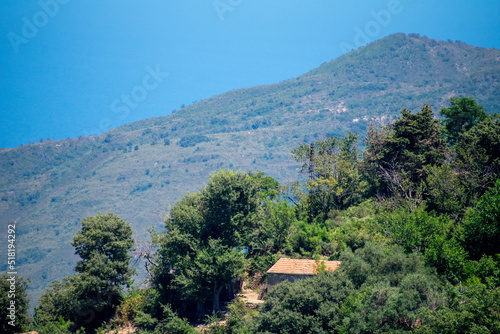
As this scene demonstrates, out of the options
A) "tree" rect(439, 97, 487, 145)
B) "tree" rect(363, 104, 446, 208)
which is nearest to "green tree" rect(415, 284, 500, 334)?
"tree" rect(363, 104, 446, 208)

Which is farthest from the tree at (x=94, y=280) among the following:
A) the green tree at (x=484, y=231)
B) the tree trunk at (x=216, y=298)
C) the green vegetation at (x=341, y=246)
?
the green tree at (x=484, y=231)

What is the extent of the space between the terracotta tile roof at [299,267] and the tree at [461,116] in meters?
21.1

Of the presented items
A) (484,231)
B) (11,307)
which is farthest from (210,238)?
(484,231)

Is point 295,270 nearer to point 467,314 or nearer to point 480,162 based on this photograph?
point 467,314

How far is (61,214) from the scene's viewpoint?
7608 inches

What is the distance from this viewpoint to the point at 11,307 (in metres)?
26.7

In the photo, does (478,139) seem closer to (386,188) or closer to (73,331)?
(386,188)

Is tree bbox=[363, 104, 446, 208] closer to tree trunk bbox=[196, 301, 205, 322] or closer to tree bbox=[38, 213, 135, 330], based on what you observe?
tree trunk bbox=[196, 301, 205, 322]

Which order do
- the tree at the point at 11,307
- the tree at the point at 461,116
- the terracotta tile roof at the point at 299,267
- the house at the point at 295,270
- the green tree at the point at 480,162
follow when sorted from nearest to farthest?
1. the tree at the point at 11,307
2. the house at the point at 295,270
3. the terracotta tile roof at the point at 299,267
4. the green tree at the point at 480,162
5. the tree at the point at 461,116

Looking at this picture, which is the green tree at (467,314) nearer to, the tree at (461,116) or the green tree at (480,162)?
the green tree at (480,162)

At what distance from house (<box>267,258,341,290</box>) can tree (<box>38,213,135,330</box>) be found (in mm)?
9770

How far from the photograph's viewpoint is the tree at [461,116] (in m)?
41.2

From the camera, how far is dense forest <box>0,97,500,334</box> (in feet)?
69.5

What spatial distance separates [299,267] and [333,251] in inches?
154
